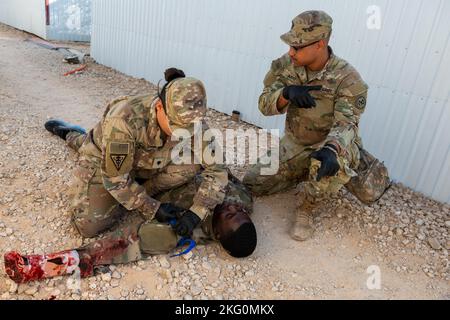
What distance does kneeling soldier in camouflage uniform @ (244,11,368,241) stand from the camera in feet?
9.76

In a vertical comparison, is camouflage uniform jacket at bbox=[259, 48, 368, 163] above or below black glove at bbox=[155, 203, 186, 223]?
above

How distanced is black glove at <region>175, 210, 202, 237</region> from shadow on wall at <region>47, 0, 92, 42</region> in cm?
1031

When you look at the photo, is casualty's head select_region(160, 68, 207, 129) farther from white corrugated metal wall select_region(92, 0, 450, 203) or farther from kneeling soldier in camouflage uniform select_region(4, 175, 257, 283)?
white corrugated metal wall select_region(92, 0, 450, 203)

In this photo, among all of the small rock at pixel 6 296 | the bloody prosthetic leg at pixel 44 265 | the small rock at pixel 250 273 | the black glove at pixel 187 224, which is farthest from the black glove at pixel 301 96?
the small rock at pixel 6 296

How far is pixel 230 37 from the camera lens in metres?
5.46

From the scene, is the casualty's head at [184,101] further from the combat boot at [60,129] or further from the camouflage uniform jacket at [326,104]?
the combat boot at [60,129]

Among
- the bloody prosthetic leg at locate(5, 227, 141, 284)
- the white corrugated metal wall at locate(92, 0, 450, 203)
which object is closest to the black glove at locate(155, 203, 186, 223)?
the bloody prosthetic leg at locate(5, 227, 141, 284)

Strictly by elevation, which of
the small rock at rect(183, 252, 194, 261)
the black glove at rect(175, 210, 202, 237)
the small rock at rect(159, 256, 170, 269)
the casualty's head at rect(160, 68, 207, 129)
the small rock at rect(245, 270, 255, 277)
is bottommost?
the small rock at rect(245, 270, 255, 277)

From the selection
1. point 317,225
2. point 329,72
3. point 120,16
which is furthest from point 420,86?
point 120,16

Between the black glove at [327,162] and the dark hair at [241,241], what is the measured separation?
2.03 feet

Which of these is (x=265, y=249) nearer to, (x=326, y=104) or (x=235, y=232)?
(x=235, y=232)

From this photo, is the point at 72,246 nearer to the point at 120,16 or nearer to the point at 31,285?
the point at 31,285

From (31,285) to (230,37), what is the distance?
4.11 metres

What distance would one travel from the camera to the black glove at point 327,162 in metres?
2.72
